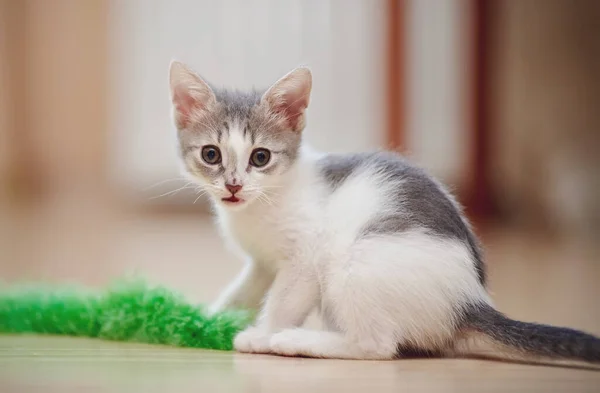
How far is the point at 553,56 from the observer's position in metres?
5.23

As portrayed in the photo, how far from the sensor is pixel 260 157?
5.77ft

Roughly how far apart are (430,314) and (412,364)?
111 millimetres

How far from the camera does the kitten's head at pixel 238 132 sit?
1711mm

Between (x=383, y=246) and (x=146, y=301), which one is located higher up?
(x=383, y=246)

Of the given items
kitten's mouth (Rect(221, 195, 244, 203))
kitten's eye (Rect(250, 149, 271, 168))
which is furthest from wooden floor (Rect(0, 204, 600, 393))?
kitten's eye (Rect(250, 149, 271, 168))

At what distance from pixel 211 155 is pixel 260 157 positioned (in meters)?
0.12

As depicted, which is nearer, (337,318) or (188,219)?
(337,318)

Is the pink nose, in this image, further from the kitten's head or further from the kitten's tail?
the kitten's tail

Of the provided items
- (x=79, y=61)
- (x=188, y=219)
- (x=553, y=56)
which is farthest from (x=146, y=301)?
(x=553, y=56)

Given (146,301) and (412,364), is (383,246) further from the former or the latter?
(146,301)

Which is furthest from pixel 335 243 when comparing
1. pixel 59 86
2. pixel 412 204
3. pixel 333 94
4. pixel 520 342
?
pixel 59 86

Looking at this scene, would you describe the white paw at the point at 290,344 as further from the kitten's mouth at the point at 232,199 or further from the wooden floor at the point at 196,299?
the kitten's mouth at the point at 232,199

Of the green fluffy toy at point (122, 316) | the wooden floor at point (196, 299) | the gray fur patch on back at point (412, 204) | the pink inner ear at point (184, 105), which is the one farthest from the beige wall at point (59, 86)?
the gray fur patch on back at point (412, 204)

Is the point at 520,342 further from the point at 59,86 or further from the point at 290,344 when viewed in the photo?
the point at 59,86
